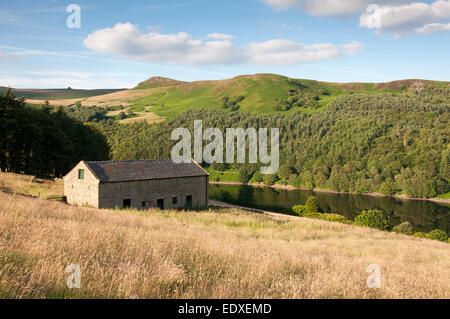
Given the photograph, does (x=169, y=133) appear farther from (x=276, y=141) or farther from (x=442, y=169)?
(x=442, y=169)

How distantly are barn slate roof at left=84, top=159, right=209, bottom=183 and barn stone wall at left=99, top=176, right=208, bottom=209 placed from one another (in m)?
0.56

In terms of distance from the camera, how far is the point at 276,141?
524ft

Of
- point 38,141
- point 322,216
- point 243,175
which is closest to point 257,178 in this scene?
point 243,175

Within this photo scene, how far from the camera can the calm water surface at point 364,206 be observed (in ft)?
234

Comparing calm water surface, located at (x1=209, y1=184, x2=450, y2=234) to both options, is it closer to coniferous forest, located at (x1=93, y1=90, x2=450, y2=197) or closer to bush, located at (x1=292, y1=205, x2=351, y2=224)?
bush, located at (x1=292, y1=205, x2=351, y2=224)

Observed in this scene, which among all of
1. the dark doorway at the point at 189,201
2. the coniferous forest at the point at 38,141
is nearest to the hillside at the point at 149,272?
the dark doorway at the point at 189,201

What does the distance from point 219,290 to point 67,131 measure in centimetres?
6601

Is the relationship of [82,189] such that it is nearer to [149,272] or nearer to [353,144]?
[149,272]

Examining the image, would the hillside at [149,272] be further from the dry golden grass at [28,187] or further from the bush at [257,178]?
the bush at [257,178]

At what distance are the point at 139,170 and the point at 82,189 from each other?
6860mm

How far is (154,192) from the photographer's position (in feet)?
131

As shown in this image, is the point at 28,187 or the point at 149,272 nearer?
the point at 149,272

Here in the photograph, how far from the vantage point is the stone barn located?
1393 inches

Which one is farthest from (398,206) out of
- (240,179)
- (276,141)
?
(276,141)
